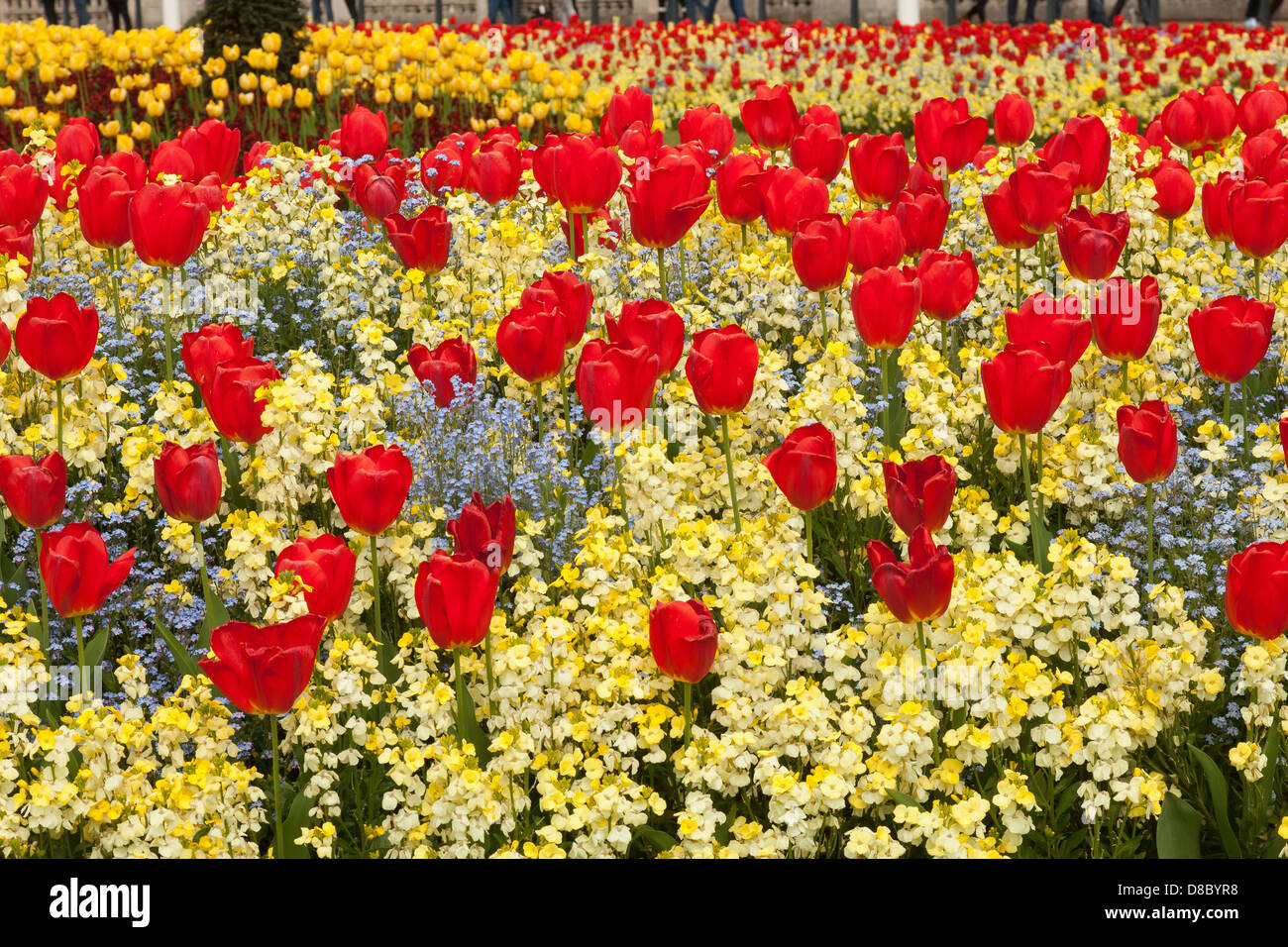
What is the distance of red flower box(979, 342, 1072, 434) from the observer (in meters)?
2.94

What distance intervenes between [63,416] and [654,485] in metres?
1.58

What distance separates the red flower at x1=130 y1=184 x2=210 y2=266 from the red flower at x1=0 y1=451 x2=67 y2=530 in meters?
1.18

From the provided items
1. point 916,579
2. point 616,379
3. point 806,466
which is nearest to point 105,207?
point 616,379

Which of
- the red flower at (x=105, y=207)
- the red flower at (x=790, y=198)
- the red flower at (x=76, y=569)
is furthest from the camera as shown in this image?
the red flower at (x=105, y=207)

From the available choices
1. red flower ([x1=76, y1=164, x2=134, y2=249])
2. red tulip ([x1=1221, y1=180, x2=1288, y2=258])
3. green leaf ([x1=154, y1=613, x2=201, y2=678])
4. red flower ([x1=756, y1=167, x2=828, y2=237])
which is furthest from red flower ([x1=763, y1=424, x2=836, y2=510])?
red flower ([x1=76, y1=164, x2=134, y2=249])

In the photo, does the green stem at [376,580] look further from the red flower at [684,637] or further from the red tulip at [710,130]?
the red tulip at [710,130]

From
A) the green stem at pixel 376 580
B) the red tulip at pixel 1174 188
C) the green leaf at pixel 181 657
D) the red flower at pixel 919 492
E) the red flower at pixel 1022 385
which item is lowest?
the green leaf at pixel 181 657

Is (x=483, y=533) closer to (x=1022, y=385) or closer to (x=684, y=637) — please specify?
(x=684, y=637)

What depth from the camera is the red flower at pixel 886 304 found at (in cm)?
340

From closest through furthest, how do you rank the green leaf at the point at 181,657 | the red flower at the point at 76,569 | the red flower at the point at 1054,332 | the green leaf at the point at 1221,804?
1. the green leaf at the point at 1221,804
2. the red flower at the point at 76,569
3. the green leaf at the point at 181,657
4. the red flower at the point at 1054,332

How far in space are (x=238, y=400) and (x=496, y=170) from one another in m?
2.04

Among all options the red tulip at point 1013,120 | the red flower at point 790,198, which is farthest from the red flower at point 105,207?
the red tulip at point 1013,120

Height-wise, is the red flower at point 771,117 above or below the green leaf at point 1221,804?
above

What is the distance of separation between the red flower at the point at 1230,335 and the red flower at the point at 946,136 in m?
1.77
